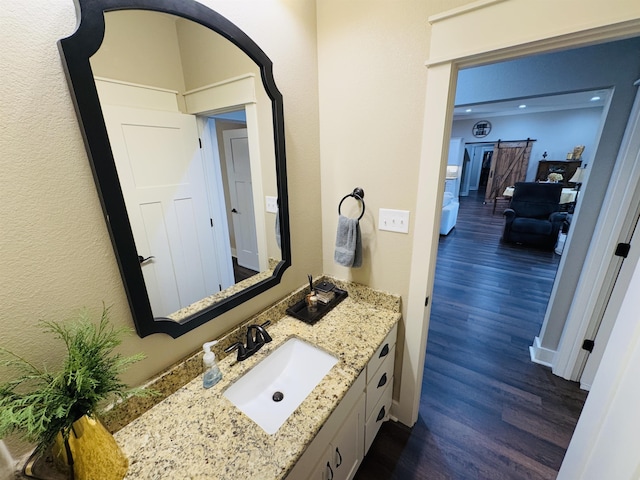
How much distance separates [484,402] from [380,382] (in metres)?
1.03

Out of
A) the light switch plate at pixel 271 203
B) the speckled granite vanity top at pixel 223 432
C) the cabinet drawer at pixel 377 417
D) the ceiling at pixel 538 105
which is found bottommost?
the cabinet drawer at pixel 377 417

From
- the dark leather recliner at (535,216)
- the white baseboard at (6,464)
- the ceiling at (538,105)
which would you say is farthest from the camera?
the ceiling at (538,105)

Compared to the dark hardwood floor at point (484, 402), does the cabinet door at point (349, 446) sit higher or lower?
higher

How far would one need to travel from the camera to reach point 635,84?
157 centimetres

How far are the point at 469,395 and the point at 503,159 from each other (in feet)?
28.1

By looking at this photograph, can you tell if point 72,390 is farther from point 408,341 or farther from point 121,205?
point 408,341

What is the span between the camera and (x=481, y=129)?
8289 mm

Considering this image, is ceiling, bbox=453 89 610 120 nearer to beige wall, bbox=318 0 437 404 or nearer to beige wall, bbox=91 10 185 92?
beige wall, bbox=318 0 437 404

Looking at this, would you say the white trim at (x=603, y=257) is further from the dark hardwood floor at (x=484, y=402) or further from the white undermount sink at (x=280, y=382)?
the white undermount sink at (x=280, y=382)

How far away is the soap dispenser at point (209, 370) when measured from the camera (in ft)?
3.32

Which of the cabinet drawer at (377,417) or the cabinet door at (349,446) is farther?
the cabinet drawer at (377,417)

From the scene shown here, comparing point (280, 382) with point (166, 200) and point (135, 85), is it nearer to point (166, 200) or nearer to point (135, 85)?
point (166, 200)

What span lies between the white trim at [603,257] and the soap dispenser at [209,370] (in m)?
2.42

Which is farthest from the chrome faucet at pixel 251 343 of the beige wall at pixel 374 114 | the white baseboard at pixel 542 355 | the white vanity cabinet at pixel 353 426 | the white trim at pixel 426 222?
the white baseboard at pixel 542 355
